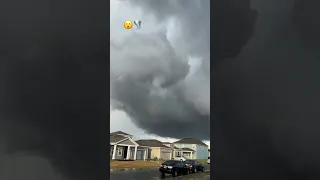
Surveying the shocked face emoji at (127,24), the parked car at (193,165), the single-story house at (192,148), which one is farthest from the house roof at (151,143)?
the shocked face emoji at (127,24)

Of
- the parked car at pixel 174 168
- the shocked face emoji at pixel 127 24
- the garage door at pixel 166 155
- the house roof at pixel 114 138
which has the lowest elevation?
the parked car at pixel 174 168

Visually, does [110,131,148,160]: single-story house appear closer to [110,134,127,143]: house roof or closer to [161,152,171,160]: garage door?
[110,134,127,143]: house roof

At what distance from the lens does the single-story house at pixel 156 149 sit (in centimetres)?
286

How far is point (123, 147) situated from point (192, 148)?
2.00 ft

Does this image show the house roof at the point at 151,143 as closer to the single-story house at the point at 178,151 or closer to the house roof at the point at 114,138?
the single-story house at the point at 178,151

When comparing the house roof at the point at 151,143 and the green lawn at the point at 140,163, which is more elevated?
the house roof at the point at 151,143

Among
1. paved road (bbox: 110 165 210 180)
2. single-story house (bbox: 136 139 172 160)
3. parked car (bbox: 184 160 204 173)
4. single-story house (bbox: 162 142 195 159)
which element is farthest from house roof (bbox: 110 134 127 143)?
parked car (bbox: 184 160 204 173)

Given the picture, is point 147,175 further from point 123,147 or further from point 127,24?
point 127,24

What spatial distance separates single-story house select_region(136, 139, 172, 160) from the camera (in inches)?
113

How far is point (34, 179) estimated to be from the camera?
2.67 m

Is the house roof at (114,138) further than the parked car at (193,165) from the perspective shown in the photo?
No

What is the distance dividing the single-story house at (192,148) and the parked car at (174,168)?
100 mm

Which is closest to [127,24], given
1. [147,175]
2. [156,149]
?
[156,149]

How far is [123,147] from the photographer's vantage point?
281cm
